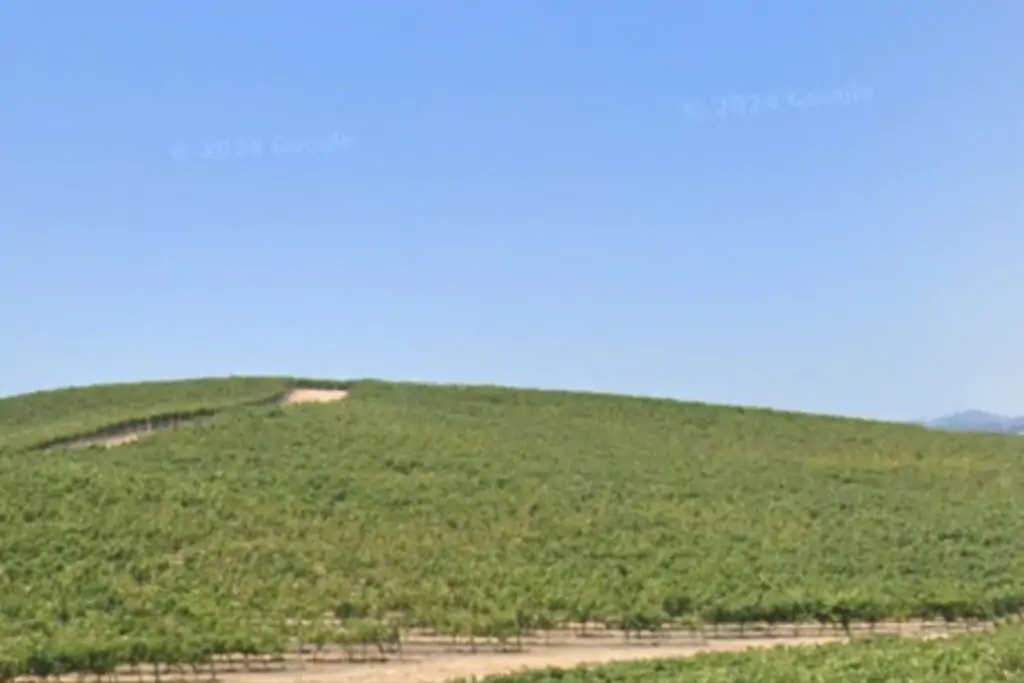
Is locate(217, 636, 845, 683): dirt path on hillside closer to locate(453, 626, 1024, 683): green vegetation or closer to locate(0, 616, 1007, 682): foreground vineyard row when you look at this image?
locate(0, 616, 1007, 682): foreground vineyard row

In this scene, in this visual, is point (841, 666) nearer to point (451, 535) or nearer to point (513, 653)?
point (513, 653)

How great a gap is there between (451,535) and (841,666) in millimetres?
13550

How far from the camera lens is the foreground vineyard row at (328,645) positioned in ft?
55.0

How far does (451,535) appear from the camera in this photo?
84.9 ft

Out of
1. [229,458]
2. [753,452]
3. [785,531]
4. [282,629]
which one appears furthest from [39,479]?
[753,452]

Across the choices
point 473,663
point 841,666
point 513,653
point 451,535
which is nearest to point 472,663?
point 473,663

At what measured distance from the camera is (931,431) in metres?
47.9

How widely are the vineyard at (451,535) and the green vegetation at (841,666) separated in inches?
12.2

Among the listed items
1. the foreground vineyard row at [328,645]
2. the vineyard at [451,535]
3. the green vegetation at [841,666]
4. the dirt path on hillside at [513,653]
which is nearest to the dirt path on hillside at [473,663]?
the dirt path on hillside at [513,653]

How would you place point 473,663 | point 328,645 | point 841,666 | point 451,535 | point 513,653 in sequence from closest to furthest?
point 841,666 < point 473,663 < point 328,645 < point 513,653 < point 451,535

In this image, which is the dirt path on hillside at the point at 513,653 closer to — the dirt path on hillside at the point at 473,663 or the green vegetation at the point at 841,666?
the dirt path on hillside at the point at 473,663

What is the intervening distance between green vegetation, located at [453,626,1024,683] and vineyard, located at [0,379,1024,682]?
0.31 m

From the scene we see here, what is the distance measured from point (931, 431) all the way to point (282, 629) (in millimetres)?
38002

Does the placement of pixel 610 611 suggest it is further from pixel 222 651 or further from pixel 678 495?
pixel 678 495
